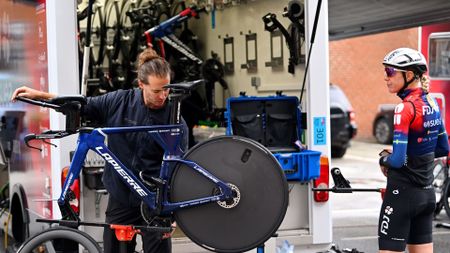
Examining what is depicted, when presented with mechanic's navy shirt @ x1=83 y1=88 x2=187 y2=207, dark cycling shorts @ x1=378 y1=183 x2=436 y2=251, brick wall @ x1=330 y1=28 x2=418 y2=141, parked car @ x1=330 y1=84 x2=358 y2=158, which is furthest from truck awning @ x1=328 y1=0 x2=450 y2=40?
brick wall @ x1=330 y1=28 x2=418 y2=141

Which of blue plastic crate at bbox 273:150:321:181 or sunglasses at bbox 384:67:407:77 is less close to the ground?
sunglasses at bbox 384:67:407:77

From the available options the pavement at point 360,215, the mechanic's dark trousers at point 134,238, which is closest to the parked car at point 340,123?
the pavement at point 360,215

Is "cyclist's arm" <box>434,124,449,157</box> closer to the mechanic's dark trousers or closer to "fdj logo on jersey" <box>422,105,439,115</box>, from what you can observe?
"fdj logo on jersey" <box>422,105,439,115</box>

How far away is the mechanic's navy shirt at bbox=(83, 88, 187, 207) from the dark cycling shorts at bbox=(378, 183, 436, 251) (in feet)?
4.40

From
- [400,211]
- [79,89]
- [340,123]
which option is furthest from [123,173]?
[340,123]

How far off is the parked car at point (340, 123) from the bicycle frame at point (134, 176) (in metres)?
13.3

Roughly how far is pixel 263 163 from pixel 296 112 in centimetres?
189

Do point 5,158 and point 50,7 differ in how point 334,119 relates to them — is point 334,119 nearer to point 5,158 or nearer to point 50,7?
point 5,158

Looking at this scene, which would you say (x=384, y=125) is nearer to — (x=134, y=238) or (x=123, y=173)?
(x=134, y=238)

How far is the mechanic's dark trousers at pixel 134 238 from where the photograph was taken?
4.14 m

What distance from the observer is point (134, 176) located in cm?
383

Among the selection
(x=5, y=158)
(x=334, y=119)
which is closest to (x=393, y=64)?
(x=5, y=158)

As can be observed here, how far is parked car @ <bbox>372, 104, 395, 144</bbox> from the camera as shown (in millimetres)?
19984

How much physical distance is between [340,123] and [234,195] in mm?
13637
